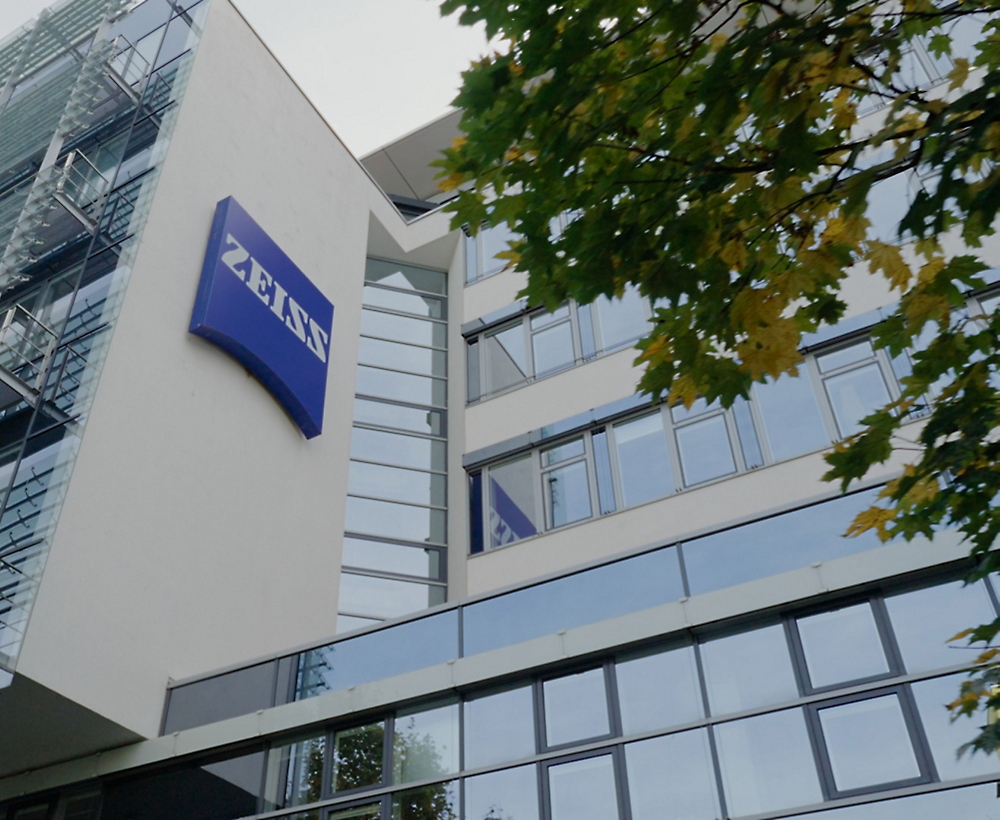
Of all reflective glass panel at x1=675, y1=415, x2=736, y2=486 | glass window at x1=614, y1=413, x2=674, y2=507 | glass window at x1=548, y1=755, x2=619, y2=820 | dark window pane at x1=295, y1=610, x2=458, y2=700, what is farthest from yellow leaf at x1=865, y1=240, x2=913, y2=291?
glass window at x1=614, y1=413, x2=674, y2=507

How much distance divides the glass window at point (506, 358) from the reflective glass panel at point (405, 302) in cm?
351

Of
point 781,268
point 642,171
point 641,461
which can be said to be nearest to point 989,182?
point 781,268

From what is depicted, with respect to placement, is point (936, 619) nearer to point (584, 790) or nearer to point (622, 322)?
point (584, 790)

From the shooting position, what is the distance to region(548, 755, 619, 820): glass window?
31.2 ft

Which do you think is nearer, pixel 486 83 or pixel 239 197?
pixel 486 83

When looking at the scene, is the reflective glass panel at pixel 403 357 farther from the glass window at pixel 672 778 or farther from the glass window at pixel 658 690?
the glass window at pixel 672 778

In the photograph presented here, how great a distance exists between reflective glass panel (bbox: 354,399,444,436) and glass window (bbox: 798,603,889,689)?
12.8 m

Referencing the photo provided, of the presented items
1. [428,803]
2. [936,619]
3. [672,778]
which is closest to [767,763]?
[672,778]

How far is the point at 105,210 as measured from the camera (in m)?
15.8

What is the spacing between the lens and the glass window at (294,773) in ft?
37.3

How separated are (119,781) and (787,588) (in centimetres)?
809

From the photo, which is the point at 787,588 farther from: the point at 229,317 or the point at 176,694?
the point at 229,317

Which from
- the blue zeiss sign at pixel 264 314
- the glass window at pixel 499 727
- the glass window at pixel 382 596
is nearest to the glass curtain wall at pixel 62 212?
the blue zeiss sign at pixel 264 314

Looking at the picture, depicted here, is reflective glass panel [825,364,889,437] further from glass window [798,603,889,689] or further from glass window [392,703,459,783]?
glass window [392,703,459,783]
